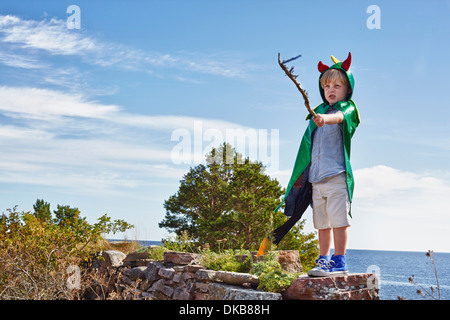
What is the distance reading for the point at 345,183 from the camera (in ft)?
16.3

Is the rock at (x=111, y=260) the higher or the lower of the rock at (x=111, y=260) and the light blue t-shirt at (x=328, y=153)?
the lower

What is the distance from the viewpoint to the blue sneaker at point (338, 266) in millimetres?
4950

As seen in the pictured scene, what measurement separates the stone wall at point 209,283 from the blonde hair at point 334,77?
2.36 meters

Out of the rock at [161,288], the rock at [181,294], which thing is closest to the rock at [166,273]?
the rock at [161,288]

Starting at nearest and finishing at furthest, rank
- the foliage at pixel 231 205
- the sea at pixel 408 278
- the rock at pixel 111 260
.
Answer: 1. the sea at pixel 408 278
2. the rock at pixel 111 260
3. the foliage at pixel 231 205

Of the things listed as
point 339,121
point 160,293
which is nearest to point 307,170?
point 339,121

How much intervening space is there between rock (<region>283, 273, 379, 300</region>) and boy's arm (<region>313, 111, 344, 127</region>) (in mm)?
1781

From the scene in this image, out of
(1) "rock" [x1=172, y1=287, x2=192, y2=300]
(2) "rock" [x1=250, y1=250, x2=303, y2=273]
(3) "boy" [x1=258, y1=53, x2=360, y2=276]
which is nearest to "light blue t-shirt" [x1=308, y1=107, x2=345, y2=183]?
(3) "boy" [x1=258, y1=53, x2=360, y2=276]

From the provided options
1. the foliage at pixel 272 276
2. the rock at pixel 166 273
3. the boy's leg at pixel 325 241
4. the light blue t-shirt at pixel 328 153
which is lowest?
the rock at pixel 166 273

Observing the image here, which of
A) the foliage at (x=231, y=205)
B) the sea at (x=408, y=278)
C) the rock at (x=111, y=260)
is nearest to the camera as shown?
the sea at (x=408, y=278)

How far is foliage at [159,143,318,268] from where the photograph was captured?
12.7 meters

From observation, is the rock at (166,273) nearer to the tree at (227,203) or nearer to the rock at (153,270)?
the rock at (153,270)
